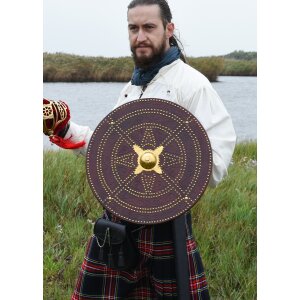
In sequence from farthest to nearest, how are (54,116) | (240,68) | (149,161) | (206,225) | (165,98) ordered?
(206,225) → (240,68) → (54,116) → (165,98) → (149,161)

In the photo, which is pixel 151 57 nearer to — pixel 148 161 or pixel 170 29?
pixel 170 29

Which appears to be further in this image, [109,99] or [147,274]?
[109,99]

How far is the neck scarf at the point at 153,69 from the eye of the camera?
1702 millimetres

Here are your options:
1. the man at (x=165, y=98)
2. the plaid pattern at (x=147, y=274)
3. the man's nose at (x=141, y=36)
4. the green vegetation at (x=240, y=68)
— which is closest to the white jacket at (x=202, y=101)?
the man at (x=165, y=98)

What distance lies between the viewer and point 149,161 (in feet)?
5.08

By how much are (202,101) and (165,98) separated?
0.12 metres

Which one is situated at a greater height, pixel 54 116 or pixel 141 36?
pixel 141 36

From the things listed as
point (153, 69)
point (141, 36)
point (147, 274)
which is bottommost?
point (147, 274)

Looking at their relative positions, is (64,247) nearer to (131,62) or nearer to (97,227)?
(97,227)

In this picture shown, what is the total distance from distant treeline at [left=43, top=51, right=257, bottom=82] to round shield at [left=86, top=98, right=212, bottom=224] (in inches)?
19.6

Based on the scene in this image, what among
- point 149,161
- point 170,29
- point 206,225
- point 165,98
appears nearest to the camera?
point 149,161

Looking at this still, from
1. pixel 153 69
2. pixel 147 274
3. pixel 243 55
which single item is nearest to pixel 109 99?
pixel 153 69

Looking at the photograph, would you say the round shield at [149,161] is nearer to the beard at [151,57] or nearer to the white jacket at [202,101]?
the white jacket at [202,101]
